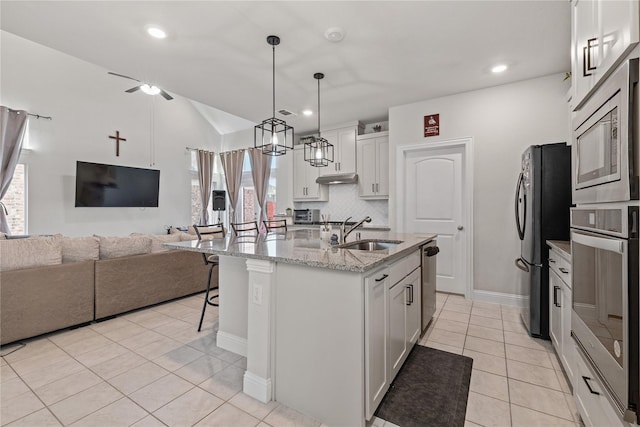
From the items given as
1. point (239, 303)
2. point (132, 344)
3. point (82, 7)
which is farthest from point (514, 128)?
point (132, 344)

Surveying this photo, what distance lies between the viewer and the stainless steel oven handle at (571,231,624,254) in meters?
1.03

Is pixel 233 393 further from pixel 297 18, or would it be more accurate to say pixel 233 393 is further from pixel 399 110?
pixel 399 110

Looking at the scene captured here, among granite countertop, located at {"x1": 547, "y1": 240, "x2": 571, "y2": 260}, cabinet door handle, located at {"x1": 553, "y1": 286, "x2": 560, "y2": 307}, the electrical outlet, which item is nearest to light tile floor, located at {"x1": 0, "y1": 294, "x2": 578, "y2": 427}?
cabinet door handle, located at {"x1": 553, "y1": 286, "x2": 560, "y2": 307}

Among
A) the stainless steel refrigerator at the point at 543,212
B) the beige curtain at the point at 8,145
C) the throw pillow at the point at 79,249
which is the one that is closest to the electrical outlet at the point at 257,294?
the throw pillow at the point at 79,249

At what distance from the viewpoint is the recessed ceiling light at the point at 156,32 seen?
8.04 feet

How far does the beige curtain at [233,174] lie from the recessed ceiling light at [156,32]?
436cm

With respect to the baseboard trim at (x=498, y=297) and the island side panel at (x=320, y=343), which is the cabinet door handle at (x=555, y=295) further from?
the island side panel at (x=320, y=343)

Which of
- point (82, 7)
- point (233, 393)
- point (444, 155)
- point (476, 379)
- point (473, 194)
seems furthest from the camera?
point (444, 155)

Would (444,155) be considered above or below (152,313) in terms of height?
above

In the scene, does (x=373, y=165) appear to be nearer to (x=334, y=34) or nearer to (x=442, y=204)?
(x=442, y=204)

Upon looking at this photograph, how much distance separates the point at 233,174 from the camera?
277 inches

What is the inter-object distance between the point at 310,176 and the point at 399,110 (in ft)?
6.73

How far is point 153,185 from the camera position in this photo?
20.2ft

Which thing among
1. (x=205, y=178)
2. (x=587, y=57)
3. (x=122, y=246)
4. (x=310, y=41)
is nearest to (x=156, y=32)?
(x=310, y=41)
